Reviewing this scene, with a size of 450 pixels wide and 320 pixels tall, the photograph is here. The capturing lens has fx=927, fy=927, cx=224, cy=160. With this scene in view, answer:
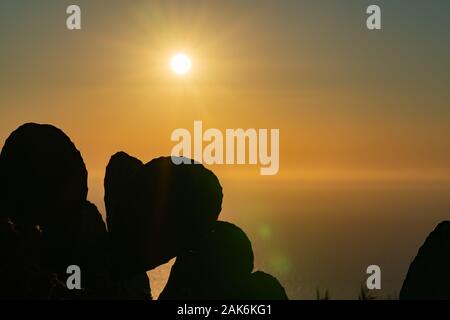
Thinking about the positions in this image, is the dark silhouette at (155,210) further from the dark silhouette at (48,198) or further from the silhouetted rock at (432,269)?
the silhouetted rock at (432,269)

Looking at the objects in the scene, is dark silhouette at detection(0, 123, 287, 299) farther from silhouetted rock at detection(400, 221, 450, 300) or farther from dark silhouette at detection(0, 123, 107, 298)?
silhouetted rock at detection(400, 221, 450, 300)

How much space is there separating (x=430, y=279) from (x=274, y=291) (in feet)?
15.1

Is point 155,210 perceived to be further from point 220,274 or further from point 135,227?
point 220,274

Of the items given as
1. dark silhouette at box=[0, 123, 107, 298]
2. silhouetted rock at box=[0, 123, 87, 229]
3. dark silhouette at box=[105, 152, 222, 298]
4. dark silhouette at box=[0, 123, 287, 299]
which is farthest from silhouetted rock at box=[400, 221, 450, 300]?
silhouetted rock at box=[0, 123, 87, 229]

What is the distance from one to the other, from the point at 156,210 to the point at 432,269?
333 inches

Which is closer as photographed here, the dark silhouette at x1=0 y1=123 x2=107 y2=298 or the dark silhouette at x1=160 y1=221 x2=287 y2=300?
the dark silhouette at x1=160 y1=221 x2=287 y2=300

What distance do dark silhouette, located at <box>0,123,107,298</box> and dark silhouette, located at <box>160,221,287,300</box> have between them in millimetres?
2393

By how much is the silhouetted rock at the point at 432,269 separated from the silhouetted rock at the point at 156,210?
6.15 meters

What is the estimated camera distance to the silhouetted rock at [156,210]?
91.7 ft

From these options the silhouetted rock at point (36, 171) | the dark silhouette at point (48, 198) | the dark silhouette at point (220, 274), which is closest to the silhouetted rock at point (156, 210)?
the dark silhouette at point (220, 274)

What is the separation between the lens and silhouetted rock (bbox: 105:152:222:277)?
28.0 metres

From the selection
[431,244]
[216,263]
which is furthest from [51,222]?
[431,244]

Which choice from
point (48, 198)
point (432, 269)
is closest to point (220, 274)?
point (48, 198)
